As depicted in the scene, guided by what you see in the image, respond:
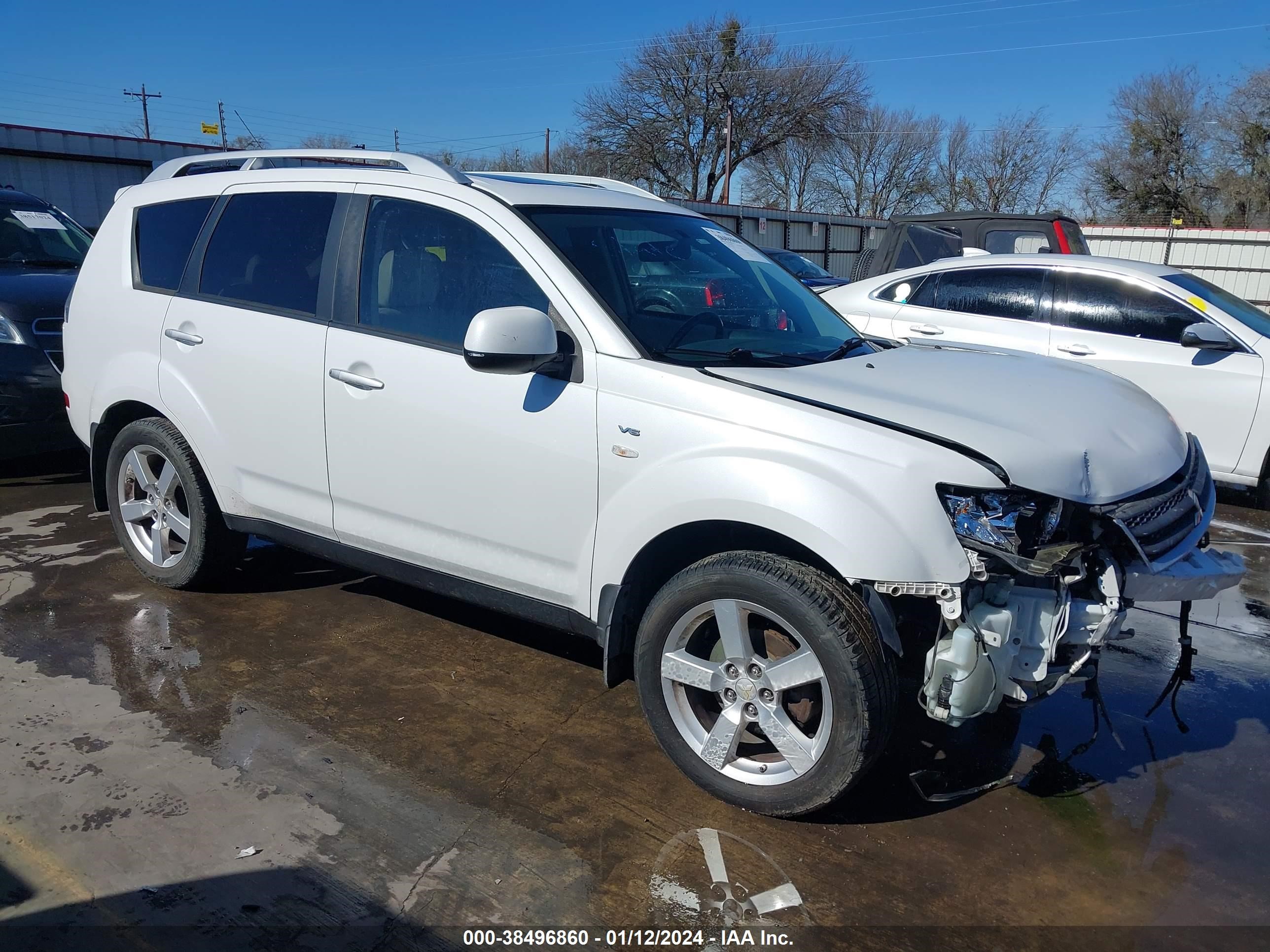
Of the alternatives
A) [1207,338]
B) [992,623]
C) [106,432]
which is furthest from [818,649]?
[1207,338]

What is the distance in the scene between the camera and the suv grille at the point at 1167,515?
10.2 ft

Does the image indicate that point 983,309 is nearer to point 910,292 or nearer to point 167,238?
point 910,292

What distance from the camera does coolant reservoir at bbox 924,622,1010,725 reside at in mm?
2809

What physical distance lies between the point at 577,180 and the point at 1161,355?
14.7ft

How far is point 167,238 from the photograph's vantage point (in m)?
4.79

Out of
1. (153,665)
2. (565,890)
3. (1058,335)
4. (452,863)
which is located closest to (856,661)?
(565,890)

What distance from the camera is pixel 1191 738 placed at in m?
3.78

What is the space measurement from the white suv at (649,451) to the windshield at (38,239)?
3594 millimetres

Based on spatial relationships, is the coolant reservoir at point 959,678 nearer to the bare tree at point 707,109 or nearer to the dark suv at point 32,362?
the dark suv at point 32,362

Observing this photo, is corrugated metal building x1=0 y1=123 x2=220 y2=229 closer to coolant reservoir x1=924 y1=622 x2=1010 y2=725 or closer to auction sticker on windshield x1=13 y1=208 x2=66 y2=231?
auction sticker on windshield x1=13 y1=208 x2=66 y2=231

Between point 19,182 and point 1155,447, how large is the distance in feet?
86.8

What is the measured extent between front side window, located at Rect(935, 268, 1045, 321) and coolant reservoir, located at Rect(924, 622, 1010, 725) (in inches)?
209

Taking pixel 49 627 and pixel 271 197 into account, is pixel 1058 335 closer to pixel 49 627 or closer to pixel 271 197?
pixel 271 197

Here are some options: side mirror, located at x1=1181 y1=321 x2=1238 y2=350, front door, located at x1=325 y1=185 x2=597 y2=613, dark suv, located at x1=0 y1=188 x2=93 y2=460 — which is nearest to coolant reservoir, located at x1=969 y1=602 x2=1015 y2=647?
front door, located at x1=325 y1=185 x2=597 y2=613
